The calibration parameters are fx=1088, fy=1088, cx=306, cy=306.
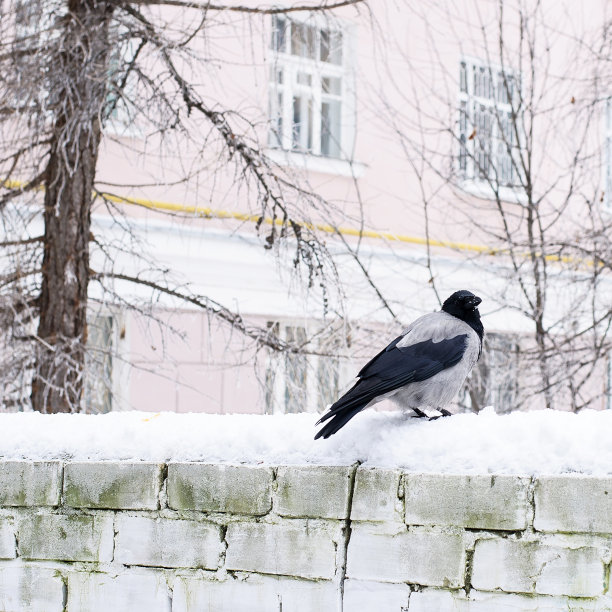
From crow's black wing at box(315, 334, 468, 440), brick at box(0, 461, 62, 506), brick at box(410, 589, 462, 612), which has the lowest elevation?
brick at box(410, 589, 462, 612)

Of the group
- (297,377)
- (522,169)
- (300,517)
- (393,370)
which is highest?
(522,169)

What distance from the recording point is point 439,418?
12.0 feet

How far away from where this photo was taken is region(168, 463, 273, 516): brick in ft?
11.3

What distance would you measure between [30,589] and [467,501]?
61.2 inches

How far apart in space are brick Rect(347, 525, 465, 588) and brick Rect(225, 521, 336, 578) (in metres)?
0.09

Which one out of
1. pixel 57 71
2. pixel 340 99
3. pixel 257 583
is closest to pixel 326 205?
pixel 57 71

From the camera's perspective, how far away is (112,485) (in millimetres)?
3619

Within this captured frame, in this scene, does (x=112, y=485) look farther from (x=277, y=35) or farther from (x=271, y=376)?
(x=277, y=35)

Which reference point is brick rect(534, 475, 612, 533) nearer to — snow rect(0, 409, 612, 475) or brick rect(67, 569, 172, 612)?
snow rect(0, 409, 612, 475)

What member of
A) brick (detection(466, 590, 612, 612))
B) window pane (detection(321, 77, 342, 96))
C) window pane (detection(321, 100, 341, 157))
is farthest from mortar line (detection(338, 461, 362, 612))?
window pane (detection(321, 77, 342, 96))

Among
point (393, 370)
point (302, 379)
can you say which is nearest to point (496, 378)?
point (302, 379)

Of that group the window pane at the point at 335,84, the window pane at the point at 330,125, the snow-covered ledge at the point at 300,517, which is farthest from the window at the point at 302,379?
the window pane at the point at 335,84

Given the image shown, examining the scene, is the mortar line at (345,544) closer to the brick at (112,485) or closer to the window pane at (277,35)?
the brick at (112,485)

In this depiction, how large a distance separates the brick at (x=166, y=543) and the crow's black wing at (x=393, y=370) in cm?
55
